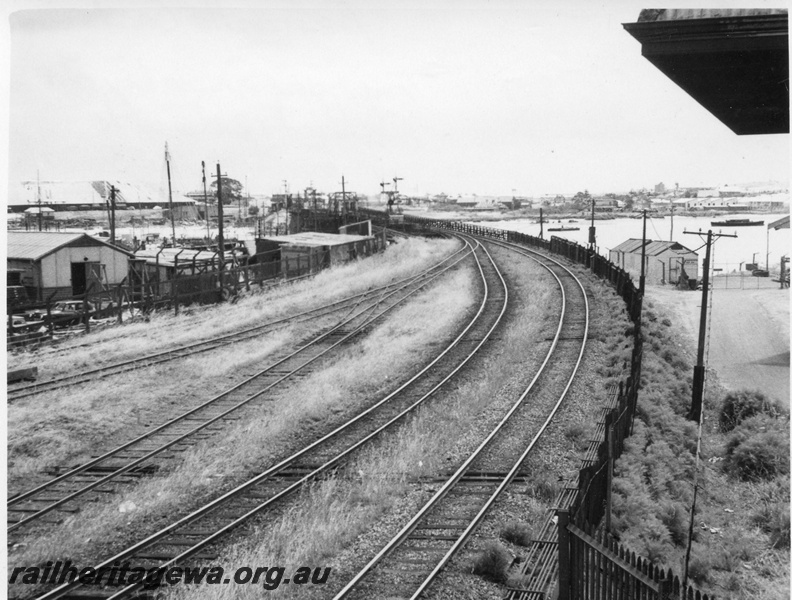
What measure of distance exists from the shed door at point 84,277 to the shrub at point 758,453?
59.4ft

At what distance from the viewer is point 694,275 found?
3819 centimetres

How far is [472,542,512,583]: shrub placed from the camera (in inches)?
245

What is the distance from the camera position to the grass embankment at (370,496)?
21.0 ft

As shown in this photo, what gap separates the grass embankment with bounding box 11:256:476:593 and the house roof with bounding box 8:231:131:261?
9.42m

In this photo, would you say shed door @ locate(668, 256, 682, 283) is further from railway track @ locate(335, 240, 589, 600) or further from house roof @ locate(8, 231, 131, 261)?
house roof @ locate(8, 231, 131, 261)

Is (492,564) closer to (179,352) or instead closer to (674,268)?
(179,352)

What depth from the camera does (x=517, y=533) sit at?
6.94 meters

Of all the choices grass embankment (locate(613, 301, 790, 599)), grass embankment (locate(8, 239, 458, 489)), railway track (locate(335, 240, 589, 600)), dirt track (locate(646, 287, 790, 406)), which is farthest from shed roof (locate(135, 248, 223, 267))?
dirt track (locate(646, 287, 790, 406))

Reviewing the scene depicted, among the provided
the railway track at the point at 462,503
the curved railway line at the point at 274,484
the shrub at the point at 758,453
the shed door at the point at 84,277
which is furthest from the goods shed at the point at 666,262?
the shed door at the point at 84,277

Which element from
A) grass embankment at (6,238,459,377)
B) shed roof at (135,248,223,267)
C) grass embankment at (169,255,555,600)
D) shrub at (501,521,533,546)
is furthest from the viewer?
shed roof at (135,248,223,267)

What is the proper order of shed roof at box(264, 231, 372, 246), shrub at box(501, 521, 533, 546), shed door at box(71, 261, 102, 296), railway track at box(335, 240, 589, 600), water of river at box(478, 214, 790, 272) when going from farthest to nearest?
shed roof at box(264, 231, 372, 246) < shed door at box(71, 261, 102, 296) < water of river at box(478, 214, 790, 272) < shrub at box(501, 521, 533, 546) < railway track at box(335, 240, 589, 600)

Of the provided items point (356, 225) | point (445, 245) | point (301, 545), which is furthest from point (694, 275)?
point (301, 545)

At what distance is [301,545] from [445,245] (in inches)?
1335

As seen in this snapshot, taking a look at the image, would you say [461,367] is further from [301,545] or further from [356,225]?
[356,225]
